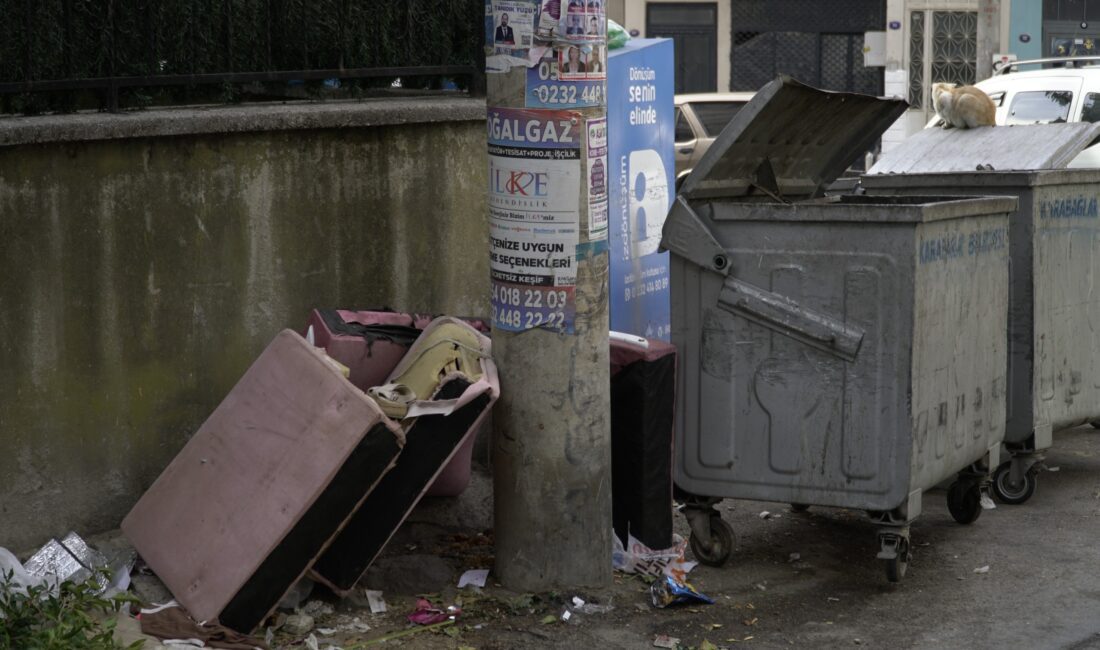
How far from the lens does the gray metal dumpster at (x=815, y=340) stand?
16.1ft

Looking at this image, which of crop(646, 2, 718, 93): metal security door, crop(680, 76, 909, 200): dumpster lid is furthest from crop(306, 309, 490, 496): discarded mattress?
crop(646, 2, 718, 93): metal security door

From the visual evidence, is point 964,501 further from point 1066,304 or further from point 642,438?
point 642,438

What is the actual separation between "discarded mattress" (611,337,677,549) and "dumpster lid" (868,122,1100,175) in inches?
83.5

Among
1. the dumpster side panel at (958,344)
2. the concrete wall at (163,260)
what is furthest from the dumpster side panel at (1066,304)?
the concrete wall at (163,260)

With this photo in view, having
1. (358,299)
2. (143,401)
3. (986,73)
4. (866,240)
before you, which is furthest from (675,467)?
(986,73)

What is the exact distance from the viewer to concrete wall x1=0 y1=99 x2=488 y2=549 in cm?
475

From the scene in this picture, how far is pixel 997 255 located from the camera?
569cm

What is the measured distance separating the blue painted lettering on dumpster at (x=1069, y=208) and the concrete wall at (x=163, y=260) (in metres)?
2.62

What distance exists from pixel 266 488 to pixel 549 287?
114 centimetres

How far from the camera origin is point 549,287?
4.74 m

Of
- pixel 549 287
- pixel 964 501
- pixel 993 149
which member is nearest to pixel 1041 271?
pixel 993 149

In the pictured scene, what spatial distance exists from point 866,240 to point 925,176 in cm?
163

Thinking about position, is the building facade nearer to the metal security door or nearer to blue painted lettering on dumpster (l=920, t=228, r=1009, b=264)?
the metal security door

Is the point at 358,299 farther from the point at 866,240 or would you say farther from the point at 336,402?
the point at 866,240
